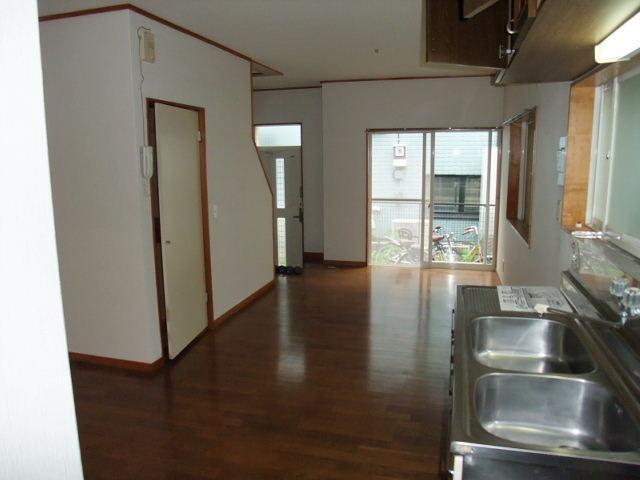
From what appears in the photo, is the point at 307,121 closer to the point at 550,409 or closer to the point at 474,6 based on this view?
the point at 474,6

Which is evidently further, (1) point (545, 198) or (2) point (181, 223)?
(2) point (181, 223)

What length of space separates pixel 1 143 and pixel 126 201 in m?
3.35

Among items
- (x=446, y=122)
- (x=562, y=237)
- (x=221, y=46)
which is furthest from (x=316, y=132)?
(x=562, y=237)

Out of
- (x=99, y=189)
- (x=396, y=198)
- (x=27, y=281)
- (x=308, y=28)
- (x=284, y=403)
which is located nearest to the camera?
(x=27, y=281)

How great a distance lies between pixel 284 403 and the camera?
3330mm

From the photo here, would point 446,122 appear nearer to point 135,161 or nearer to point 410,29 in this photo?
point 410,29

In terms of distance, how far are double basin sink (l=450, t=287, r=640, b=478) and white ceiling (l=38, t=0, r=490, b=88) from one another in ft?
3.99

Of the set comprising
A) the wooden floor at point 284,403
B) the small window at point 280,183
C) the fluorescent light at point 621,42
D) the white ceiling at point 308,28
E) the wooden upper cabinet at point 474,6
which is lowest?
the wooden floor at point 284,403

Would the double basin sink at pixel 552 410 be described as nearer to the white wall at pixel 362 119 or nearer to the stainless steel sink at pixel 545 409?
the stainless steel sink at pixel 545 409

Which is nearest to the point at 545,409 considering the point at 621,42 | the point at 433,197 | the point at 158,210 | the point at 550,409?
the point at 550,409

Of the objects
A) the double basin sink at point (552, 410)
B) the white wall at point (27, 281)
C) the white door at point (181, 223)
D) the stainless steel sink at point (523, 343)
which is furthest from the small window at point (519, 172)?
the white wall at point (27, 281)

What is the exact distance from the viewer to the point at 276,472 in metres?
2.60

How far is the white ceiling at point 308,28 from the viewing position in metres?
3.41

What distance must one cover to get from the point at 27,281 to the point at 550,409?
158cm
